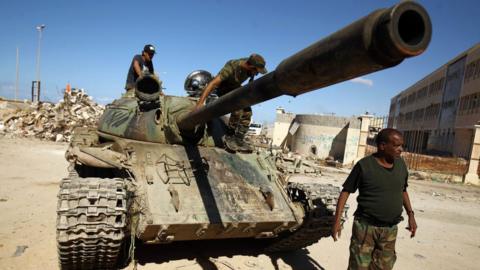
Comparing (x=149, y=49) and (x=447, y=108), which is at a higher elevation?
(x=447, y=108)

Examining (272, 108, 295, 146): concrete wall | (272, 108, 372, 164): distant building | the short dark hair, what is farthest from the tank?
(272, 108, 295, 146): concrete wall

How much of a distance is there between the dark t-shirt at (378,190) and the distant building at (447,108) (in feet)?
60.2

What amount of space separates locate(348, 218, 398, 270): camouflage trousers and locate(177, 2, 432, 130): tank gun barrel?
1937mm

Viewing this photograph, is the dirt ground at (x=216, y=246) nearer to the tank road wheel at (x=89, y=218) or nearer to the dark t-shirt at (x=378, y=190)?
the tank road wheel at (x=89, y=218)

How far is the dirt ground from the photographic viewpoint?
16.8ft

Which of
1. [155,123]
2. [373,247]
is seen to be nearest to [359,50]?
[373,247]

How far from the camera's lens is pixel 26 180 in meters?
9.75

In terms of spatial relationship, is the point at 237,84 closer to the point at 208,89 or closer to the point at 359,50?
the point at 208,89

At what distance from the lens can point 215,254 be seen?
563cm

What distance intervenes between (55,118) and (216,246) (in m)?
18.5

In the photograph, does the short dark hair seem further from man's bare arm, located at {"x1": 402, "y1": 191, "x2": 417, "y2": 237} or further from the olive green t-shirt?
the olive green t-shirt

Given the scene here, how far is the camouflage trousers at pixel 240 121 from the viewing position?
572cm

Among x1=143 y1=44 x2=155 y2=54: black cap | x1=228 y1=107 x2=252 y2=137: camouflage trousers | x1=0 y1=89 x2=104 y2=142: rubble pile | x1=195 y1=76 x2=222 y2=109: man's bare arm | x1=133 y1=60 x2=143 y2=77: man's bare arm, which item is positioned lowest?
x1=0 y1=89 x2=104 y2=142: rubble pile

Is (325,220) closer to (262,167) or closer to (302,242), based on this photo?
(302,242)
